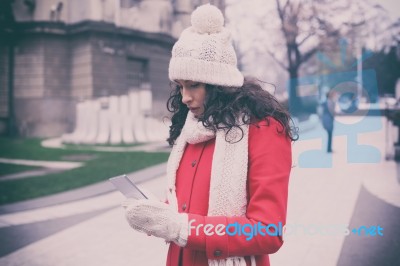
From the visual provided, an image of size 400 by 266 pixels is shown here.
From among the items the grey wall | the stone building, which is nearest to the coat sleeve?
the stone building

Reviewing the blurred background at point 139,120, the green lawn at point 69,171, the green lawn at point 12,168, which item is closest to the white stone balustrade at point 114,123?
the blurred background at point 139,120

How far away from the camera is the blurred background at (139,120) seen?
14.1 ft

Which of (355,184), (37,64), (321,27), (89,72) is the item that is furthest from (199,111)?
(37,64)

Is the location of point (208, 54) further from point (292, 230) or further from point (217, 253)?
point (292, 230)

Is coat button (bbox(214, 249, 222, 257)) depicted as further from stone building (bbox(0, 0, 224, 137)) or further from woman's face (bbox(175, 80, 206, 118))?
stone building (bbox(0, 0, 224, 137))

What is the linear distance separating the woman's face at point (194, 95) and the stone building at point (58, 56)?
17028 millimetres

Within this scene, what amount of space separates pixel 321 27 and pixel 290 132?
4646mm

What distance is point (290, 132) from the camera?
4.97 ft

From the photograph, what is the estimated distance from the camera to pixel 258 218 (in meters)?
1.35

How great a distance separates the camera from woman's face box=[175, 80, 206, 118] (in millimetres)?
1668

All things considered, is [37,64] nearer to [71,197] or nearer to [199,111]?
[71,197]

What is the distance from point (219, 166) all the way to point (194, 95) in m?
0.35

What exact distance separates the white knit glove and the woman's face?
17.9 inches

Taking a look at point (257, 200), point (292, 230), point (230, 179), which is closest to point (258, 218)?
point (257, 200)
